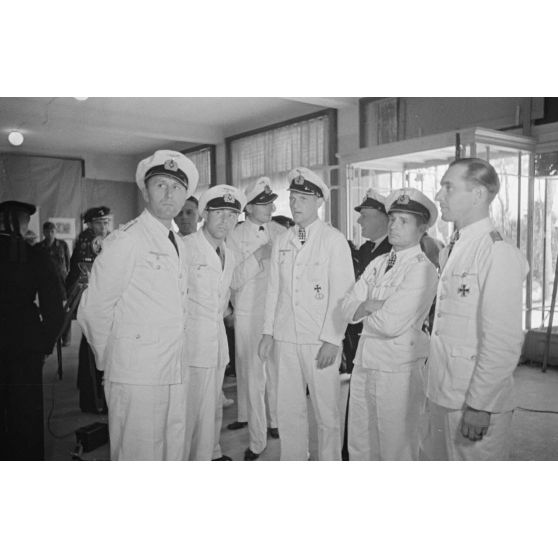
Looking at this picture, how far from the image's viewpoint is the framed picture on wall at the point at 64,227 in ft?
9.31

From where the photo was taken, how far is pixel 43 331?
9.32ft

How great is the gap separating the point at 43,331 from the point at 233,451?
112 centimetres

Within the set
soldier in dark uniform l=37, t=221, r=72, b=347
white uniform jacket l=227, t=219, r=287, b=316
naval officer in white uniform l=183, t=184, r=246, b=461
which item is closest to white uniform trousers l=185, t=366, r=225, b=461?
naval officer in white uniform l=183, t=184, r=246, b=461

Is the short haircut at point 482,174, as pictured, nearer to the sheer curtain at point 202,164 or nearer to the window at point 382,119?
the window at point 382,119

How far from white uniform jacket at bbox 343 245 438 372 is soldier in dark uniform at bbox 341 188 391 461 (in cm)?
5

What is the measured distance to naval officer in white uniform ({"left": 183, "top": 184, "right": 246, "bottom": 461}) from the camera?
2867 millimetres

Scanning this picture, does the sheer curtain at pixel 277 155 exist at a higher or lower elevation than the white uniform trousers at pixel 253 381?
higher

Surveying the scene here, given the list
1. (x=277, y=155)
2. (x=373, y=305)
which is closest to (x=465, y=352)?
(x=373, y=305)

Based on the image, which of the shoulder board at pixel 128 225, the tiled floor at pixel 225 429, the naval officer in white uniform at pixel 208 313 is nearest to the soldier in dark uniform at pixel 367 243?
the tiled floor at pixel 225 429

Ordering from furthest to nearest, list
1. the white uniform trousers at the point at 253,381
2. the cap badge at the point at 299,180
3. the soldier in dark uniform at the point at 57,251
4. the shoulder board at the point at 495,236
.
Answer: the white uniform trousers at the point at 253,381
the cap badge at the point at 299,180
the soldier in dark uniform at the point at 57,251
the shoulder board at the point at 495,236

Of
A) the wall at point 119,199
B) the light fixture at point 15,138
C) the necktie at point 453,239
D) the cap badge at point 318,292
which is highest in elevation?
the light fixture at point 15,138

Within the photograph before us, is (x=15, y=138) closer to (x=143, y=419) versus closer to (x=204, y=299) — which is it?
(x=204, y=299)

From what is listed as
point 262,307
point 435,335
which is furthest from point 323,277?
point 435,335

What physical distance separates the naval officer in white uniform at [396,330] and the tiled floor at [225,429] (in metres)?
0.19
